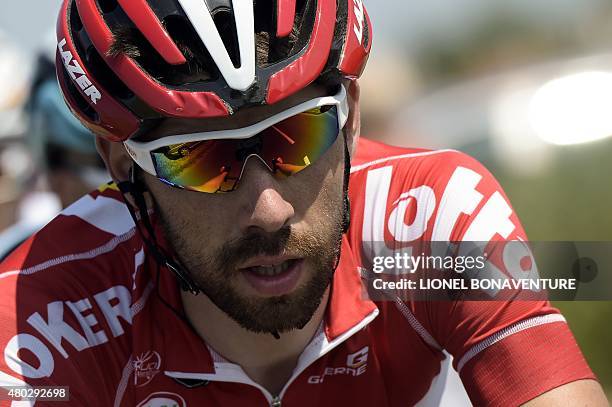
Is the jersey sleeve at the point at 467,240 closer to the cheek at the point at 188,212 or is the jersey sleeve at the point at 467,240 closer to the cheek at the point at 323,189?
the cheek at the point at 323,189

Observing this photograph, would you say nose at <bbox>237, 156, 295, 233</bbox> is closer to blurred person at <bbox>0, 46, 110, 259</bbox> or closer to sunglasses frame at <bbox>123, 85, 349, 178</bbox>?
sunglasses frame at <bbox>123, 85, 349, 178</bbox>

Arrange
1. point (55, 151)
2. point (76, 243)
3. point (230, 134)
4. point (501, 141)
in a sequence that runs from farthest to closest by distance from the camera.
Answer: point (501, 141) < point (55, 151) < point (76, 243) < point (230, 134)

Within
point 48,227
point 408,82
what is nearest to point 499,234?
point 48,227

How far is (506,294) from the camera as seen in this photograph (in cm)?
309

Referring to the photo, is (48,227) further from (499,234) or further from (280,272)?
(499,234)

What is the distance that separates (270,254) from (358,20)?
2.91 ft

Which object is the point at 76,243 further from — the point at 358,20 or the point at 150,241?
the point at 358,20

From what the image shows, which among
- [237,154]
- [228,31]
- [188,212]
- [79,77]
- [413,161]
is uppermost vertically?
[228,31]

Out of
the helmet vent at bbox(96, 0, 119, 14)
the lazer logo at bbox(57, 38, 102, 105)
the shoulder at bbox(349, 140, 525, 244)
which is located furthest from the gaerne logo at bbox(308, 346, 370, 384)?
the helmet vent at bbox(96, 0, 119, 14)

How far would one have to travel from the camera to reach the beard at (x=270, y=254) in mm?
2992

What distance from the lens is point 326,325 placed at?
3422 millimetres

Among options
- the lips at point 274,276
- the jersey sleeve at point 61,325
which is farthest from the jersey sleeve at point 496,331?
the jersey sleeve at point 61,325

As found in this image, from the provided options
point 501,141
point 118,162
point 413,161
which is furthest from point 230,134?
point 501,141

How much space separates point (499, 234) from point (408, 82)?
22.5 metres
